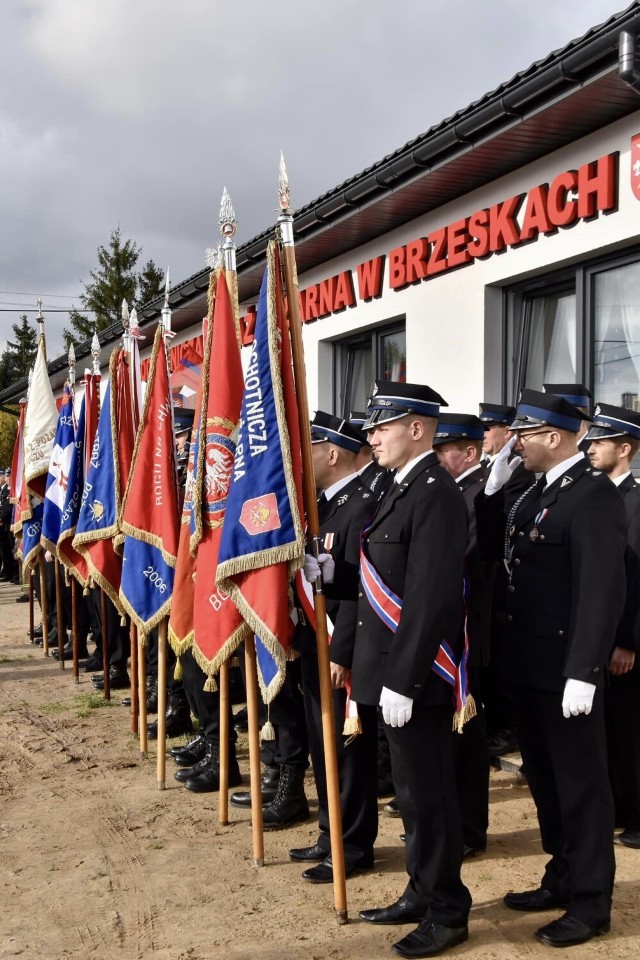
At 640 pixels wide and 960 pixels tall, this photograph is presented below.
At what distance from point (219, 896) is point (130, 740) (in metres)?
2.60

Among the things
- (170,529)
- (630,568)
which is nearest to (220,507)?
(170,529)

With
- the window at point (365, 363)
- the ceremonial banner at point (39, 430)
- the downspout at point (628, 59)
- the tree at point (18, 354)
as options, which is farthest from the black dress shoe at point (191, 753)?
the tree at point (18, 354)

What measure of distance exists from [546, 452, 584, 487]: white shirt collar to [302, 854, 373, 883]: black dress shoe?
1.88m

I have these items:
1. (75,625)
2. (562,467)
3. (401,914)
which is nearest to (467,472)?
(562,467)

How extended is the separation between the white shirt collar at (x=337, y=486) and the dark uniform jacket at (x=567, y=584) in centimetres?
107

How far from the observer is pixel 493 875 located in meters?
3.91

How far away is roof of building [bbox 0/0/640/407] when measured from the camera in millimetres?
5539

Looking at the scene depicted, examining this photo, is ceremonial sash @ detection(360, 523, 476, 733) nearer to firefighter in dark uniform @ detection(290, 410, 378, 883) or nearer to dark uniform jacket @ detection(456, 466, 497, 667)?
firefighter in dark uniform @ detection(290, 410, 378, 883)

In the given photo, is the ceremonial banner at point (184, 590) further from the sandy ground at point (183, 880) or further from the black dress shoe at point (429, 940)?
the black dress shoe at point (429, 940)

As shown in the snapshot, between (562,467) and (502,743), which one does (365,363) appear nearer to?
(502,743)

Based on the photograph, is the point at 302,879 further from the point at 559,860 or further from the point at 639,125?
the point at 639,125

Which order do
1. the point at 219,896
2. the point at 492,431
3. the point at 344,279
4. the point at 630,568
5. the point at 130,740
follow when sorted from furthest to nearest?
the point at 344,279 < the point at 130,740 < the point at 492,431 < the point at 630,568 < the point at 219,896

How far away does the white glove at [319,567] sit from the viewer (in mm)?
3717

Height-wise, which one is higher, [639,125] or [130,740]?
[639,125]
